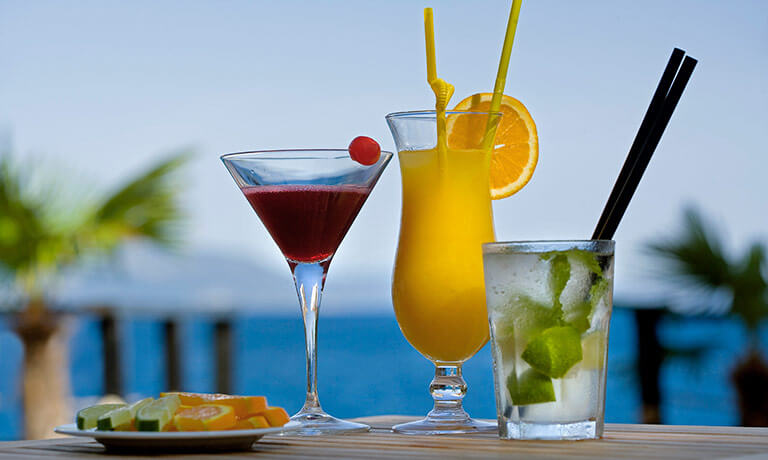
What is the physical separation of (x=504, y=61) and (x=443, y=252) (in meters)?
0.28

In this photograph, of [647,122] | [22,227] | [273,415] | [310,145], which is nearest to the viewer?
[273,415]

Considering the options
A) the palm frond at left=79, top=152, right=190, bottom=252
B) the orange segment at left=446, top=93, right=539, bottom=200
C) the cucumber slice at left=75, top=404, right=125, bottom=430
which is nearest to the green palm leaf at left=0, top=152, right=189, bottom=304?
the palm frond at left=79, top=152, right=190, bottom=252

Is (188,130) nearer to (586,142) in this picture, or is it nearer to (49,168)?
(586,142)

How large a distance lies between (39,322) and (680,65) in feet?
18.4

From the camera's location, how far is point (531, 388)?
1.15m

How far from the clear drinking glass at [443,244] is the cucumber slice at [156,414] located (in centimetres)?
42

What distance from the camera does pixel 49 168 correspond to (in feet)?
20.1

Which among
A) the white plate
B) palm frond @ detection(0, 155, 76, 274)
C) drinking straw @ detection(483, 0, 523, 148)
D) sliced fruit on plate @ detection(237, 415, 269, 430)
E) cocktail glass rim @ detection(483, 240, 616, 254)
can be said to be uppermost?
palm frond @ detection(0, 155, 76, 274)

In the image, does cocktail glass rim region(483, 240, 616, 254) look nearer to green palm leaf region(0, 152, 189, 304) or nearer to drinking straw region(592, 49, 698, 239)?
drinking straw region(592, 49, 698, 239)

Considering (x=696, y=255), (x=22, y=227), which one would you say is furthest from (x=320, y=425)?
(x=696, y=255)

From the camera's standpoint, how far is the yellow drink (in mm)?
1420

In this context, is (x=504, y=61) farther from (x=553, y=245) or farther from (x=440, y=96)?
(x=553, y=245)

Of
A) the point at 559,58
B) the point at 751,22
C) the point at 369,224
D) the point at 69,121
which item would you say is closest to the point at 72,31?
the point at 69,121

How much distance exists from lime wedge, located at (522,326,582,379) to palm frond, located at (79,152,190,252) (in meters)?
5.29
